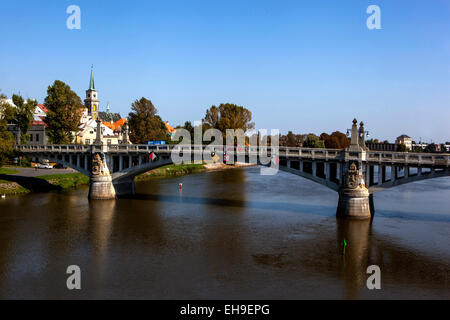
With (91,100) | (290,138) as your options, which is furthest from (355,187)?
(290,138)

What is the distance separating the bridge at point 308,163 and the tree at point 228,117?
29407 mm

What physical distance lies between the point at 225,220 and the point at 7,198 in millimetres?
31767

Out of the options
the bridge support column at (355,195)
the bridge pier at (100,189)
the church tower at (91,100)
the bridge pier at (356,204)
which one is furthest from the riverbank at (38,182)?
the church tower at (91,100)

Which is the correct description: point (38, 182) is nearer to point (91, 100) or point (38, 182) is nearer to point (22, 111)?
point (22, 111)

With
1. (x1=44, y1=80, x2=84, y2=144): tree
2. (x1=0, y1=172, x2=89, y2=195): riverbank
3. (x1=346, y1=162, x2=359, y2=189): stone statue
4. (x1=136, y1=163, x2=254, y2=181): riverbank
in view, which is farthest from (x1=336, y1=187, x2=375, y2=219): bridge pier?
(x1=44, y1=80, x2=84, y2=144): tree

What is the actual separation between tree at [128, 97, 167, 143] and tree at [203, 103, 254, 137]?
40.7 feet

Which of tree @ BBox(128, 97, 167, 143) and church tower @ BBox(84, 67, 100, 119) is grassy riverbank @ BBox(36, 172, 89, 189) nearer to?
tree @ BBox(128, 97, 167, 143)

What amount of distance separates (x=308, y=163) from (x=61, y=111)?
53.2 metres

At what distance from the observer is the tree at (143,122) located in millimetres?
94250

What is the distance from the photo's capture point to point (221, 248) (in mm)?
31297

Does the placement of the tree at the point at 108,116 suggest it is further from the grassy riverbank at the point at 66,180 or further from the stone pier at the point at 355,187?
the stone pier at the point at 355,187
